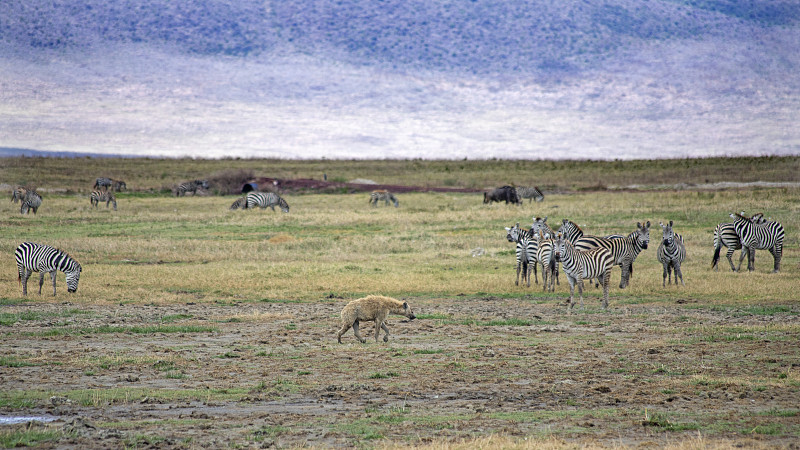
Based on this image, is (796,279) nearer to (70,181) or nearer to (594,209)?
(594,209)

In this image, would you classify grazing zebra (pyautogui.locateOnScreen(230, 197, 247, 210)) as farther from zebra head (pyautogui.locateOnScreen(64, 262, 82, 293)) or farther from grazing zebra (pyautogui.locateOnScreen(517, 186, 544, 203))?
zebra head (pyautogui.locateOnScreen(64, 262, 82, 293))

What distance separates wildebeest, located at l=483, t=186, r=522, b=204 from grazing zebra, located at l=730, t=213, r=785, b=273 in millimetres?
26572

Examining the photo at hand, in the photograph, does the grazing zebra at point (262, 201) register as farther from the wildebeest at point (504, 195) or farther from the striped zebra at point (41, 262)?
the striped zebra at point (41, 262)

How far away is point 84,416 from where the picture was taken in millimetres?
9578

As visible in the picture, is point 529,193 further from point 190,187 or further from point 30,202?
point 30,202

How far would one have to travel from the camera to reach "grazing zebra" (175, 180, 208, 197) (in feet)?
198

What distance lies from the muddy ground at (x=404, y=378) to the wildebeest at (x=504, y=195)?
112ft

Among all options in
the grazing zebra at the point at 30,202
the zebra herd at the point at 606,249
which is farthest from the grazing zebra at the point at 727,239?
the grazing zebra at the point at 30,202

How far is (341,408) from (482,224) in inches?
1142

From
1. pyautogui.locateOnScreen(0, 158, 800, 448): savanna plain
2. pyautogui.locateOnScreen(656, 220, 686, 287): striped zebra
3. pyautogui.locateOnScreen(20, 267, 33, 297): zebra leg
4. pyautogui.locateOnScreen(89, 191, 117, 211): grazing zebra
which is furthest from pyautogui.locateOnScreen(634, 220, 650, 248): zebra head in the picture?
pyautogui.locateOnScreen(89, 191, 117, 211): grazing zebra

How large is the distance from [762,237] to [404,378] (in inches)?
736

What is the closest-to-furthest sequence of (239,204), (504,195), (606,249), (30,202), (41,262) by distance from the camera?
(606,249) → (41,262) → (30,202) → (239,204) → (504,195)

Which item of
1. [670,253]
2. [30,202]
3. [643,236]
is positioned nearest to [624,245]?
[643,236]

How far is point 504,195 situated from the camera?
5303 centimetres
